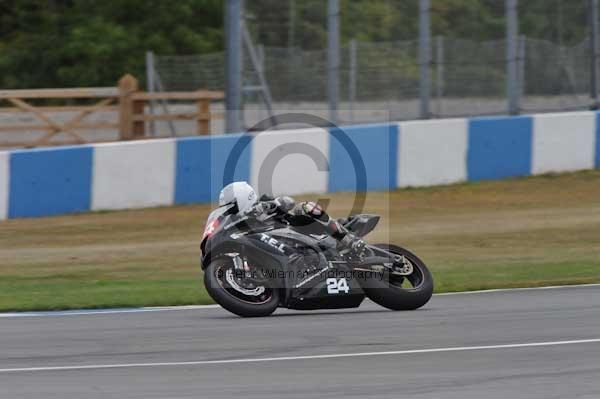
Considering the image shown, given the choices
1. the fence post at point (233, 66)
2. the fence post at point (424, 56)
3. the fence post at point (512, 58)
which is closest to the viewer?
the fence post at point (233, 66)

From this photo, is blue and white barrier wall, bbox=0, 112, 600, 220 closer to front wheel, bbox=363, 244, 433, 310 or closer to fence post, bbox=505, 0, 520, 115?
fence post, bbox=505, 0, 520, 115

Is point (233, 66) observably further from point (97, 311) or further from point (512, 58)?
point (97, 311)

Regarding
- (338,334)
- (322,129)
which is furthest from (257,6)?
(338,334)

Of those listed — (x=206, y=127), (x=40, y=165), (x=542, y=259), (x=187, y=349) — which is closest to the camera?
(x=187, y=349)

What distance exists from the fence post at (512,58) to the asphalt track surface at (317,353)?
9315 mm

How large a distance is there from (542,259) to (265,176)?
5068 mm

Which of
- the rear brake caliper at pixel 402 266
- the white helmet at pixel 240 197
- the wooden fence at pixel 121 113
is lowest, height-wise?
the rear brake caliper at pixel 402 266

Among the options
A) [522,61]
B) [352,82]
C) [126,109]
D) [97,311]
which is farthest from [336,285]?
[126,109]

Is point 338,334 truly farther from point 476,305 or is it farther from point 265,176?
point 265,176

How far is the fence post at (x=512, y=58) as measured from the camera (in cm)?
1853

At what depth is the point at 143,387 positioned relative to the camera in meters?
6.57

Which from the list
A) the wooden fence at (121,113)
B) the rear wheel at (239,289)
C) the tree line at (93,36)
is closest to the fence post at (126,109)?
the wooden fence at (121,113)

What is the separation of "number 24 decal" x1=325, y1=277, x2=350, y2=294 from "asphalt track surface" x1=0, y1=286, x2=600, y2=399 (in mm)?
239

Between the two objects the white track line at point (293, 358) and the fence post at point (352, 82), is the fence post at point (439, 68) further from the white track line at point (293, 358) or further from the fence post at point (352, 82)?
the white track line at point (293, 358)
